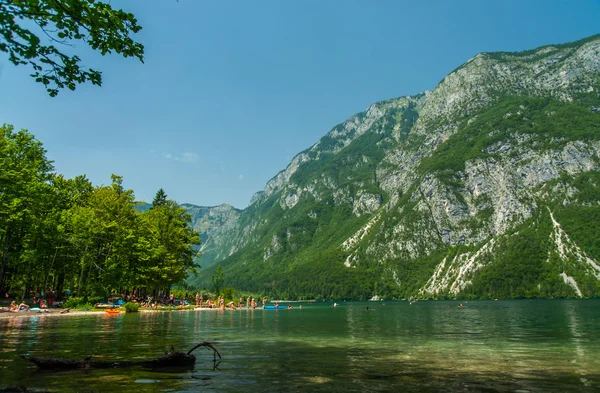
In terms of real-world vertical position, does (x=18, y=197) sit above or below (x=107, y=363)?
above

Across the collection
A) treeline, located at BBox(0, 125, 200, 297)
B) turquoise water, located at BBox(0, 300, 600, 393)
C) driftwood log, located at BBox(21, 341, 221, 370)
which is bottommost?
turquoise water, located at BBox(0, 300, 600, 393)

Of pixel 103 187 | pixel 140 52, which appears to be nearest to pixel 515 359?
pixel 140 52

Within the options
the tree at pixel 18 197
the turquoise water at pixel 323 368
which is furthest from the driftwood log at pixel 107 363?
the tree at pixel 18 197

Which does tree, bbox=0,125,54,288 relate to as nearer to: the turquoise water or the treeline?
the treeline

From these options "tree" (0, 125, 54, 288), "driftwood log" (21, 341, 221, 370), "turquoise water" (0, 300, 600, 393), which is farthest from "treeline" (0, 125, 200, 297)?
"driftwood log" (21, 341, 221, 370)

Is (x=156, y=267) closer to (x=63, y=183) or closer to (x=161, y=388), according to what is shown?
(x=63, y=183)

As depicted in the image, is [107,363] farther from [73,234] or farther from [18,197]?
[73,234]

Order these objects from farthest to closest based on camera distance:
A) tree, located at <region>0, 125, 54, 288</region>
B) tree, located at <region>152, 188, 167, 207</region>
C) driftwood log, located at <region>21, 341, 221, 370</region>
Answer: tree, located at <region>152, 188, 167, 207</region>
tree, located at <region>0, 125, 54, 288</region>
driftwood log, located at <region>21, 341, 221, 370</region>

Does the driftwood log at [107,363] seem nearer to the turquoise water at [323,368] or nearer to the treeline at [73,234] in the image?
the turquoise water at [323,368]

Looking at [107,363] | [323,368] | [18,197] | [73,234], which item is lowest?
[323,368]

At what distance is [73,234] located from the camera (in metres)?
50.4

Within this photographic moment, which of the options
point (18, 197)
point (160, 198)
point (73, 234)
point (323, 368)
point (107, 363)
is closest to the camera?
point (107, 363)

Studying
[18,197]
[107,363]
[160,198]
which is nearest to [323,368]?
[107,363]

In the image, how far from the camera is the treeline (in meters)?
45.2
